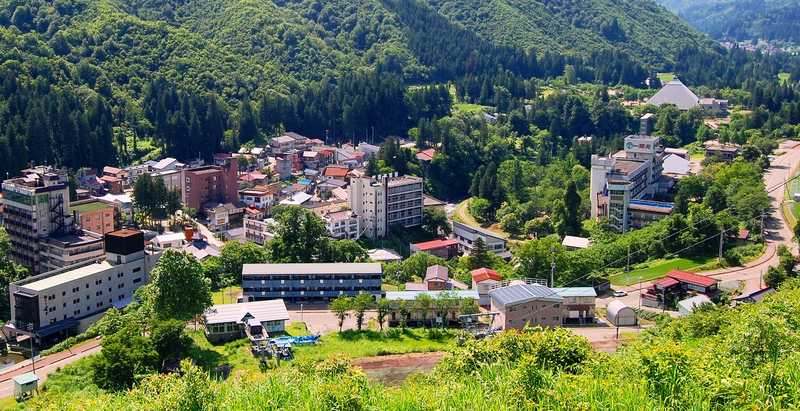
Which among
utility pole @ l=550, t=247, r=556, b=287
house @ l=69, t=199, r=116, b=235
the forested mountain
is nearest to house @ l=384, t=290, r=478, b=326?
utility pole @ l=550, t=247, r=556, b=287

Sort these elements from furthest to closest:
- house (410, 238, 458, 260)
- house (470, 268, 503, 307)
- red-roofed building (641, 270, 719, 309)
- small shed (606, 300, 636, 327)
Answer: house (410, 238, 458, 260)
house (470, 268, 503, 307)
red-roofed building (641, 270, 719, 309)
small shed (606, 300, 636, 327)

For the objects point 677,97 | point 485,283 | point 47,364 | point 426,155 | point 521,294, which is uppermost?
point 677,97

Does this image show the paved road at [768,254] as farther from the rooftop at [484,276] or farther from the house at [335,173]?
the house at [335,173]

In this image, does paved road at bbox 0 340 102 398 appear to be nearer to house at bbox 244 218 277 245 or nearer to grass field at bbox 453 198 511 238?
house at bbox 244 218 277 245

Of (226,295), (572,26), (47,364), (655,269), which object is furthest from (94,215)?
(572,26)

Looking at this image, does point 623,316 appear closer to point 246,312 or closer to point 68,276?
point 246,312

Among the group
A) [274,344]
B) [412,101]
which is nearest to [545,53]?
[412,101]

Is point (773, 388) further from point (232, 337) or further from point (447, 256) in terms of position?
point (447, 256)
